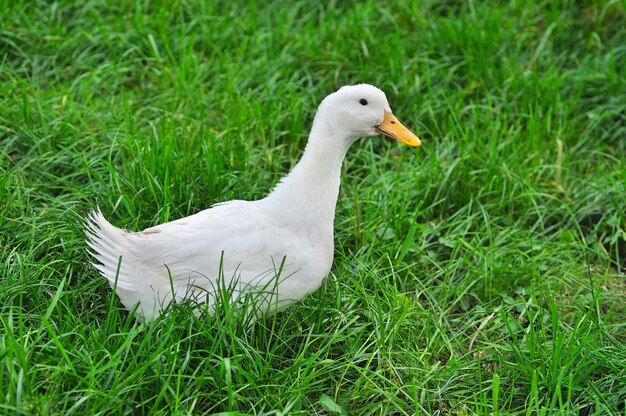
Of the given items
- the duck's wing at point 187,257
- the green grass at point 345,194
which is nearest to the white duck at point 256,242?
the duck's wing at point 187,257

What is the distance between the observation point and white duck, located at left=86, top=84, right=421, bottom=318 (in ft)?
10.6

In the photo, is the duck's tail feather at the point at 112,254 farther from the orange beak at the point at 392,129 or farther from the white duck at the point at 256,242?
the orange beak at the point at 392,129

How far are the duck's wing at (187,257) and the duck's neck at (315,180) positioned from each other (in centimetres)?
12

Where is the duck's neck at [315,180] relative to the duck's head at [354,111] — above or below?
below

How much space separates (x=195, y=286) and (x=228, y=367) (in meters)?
0.39

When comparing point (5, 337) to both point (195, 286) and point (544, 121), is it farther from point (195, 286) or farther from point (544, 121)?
point (544, 121)

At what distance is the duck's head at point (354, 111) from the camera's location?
3.36 metres

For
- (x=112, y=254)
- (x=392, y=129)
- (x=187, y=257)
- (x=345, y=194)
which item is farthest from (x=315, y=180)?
(x=345, y=194)

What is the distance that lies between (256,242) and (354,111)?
635mm

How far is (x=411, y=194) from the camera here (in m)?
4.32

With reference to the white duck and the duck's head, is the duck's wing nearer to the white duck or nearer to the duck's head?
the white duck

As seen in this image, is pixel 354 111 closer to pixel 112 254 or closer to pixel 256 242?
pixel 256 242

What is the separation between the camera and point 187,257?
10.6 ft

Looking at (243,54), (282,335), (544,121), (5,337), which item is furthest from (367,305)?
(243,54)
